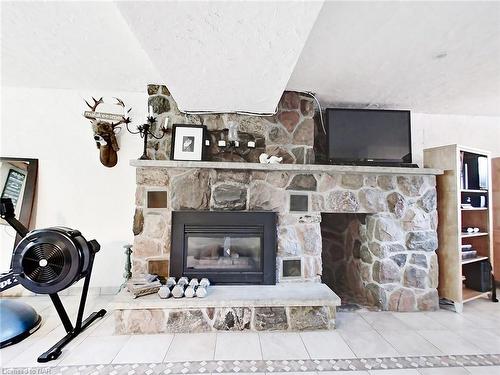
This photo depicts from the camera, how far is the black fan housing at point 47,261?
1749 mm

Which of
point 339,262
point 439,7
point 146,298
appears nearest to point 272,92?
point 439,7

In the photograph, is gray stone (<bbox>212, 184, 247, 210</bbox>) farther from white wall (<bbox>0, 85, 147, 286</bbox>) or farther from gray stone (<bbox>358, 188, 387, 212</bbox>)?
gray stone (<bbox>358, 188, 387, 212</bbox>)

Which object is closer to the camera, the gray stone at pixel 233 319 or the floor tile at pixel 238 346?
the floor tile at pixel 238 346

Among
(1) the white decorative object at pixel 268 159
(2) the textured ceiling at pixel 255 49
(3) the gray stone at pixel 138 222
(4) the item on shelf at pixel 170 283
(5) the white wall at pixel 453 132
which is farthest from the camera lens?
(5) the white wall at pixel 453 132

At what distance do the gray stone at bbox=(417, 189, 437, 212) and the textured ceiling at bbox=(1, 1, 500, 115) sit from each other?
1029mm

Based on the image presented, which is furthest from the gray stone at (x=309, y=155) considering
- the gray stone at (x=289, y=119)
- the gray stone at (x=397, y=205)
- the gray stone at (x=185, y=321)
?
the gray stone at (x=185, y=321)

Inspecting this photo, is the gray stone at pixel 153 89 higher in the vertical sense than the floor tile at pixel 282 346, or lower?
higher

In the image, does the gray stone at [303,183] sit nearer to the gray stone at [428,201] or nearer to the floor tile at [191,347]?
the gray stone at [428,201]

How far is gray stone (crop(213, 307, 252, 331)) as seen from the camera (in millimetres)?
2002

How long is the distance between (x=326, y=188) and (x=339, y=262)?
→ 1236mm

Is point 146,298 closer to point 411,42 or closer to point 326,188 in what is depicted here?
point 326,188

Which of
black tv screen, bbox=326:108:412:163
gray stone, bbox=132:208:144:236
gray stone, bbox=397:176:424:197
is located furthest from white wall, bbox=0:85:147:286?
gray stone, bbox=397:176:424:197

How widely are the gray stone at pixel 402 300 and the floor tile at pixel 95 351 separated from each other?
2409 mm

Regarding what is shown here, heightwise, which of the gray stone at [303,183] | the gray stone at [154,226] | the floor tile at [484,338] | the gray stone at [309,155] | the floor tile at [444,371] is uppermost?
the gray stone at [309,155]
